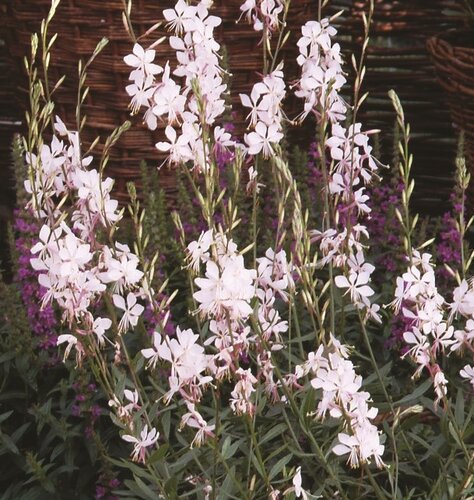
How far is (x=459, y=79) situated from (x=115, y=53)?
0.99m

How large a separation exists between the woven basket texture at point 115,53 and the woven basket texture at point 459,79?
535mm

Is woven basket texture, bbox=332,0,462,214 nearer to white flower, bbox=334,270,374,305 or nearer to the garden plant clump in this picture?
the garden plant clump

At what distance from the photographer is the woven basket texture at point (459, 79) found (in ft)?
9.30

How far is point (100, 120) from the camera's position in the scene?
3221 mm

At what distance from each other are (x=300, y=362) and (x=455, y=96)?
1185 mm

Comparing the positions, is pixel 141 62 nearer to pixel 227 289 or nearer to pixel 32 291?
pixel 227 289

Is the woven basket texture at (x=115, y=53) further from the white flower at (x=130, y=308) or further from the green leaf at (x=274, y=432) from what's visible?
the white flower at (x=130, y=308)

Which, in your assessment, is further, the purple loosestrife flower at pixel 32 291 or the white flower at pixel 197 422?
the purple loosestrife flower at pixel 32 291

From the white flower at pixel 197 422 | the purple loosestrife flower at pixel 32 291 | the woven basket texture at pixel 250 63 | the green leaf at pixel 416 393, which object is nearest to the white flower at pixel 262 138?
the white flower at pixel 197 422

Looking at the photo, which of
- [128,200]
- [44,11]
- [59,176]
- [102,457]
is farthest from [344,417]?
[44,11]

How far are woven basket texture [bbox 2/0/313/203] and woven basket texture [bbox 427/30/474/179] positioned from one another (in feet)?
1.75

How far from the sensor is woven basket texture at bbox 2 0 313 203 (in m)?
3.08

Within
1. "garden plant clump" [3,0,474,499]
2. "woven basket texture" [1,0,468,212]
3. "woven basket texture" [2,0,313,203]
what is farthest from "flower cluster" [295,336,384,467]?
"woven basket texture" [2,0,313,203]

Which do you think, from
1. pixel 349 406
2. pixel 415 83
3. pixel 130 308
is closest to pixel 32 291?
pixel 130 308
